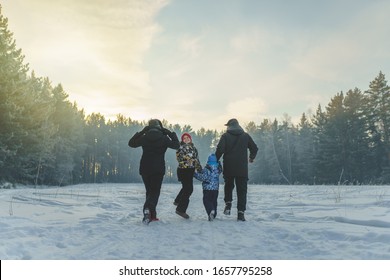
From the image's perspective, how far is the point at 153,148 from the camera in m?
7.66

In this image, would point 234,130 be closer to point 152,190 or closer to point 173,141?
point 173,141

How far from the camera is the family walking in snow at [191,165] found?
25.0 feet

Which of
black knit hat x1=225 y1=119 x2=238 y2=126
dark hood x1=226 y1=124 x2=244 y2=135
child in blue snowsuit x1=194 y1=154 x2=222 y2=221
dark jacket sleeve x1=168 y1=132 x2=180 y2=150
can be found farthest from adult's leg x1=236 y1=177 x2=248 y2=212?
dark jacket sleeve x1=168 y1=132 x2=180 y2=150

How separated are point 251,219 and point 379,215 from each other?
8.69ft

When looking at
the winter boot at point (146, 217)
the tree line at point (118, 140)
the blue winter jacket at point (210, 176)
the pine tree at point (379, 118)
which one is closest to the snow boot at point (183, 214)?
the blue winter jacket at point (210, 176)

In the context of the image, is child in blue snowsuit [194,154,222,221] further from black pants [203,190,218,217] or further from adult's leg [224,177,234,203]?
adult's leg [224,177,234,203]

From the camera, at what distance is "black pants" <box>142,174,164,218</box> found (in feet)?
23.9

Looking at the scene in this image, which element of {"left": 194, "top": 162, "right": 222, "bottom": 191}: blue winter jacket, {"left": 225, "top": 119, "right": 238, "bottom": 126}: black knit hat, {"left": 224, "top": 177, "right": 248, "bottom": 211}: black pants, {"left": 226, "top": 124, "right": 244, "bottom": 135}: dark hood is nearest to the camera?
{"left": 224, "top": 177, "right": 248, "bottom": 211}: black pants

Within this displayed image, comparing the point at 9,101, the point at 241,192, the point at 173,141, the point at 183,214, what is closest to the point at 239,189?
the point at 241,192

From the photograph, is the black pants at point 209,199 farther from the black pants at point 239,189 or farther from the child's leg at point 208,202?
the black pants at point 239,189

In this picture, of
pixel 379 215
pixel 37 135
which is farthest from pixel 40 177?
pixel 379 215

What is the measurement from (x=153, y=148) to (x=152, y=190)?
96 centimetres

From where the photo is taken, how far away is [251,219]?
775cm

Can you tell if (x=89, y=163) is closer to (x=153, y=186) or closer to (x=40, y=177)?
(x=40, y=177)
